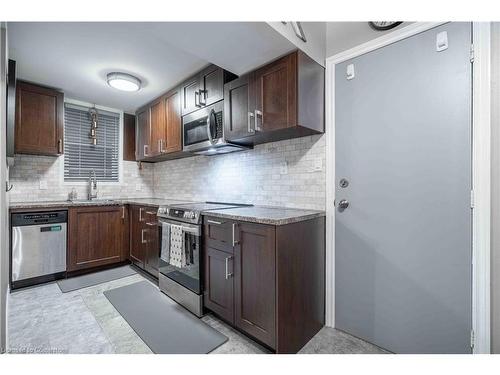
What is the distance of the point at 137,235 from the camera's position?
10.3 feet

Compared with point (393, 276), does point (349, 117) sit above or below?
above

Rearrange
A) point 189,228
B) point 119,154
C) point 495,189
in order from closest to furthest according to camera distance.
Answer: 1. point 495,189
2. point 189,228
3. point 119,154

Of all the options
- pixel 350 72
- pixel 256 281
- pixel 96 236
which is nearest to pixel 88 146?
pixel 96 236

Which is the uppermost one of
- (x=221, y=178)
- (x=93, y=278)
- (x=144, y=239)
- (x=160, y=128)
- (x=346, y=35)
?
(x=346, y=35)

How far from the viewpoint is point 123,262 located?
3.39m

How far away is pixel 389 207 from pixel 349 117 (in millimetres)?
757

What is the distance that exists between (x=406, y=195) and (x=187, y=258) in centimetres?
184

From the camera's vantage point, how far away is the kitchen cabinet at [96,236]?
2.93m

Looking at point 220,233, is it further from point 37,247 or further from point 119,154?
point 119,154

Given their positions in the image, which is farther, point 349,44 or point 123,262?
point 123,262

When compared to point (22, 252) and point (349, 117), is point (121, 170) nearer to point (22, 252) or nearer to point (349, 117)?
point (22, 252)

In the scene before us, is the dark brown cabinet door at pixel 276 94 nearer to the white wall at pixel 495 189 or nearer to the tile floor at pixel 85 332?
the white wall at pixel 495 189
